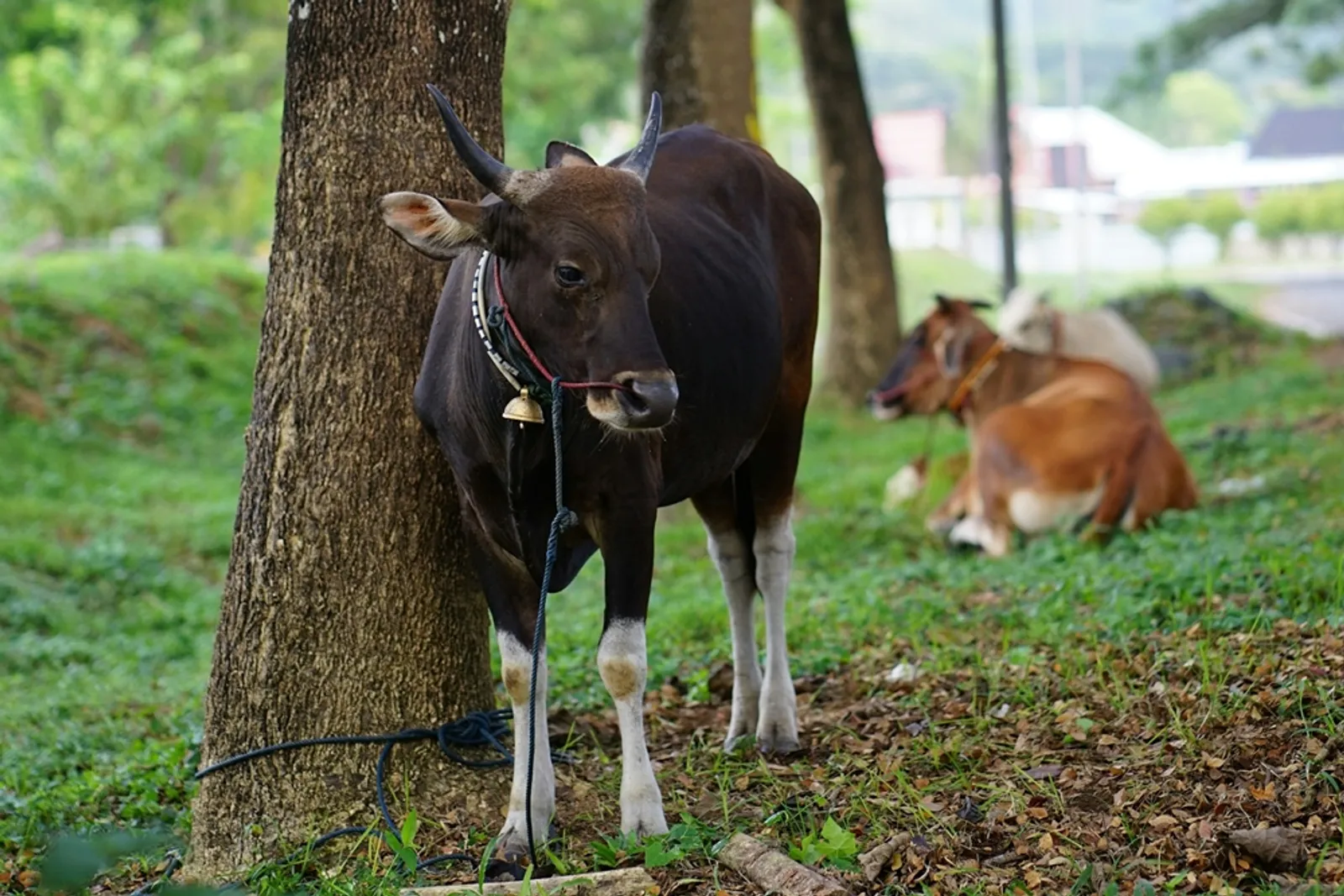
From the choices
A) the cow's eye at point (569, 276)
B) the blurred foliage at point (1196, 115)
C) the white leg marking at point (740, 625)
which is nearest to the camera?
the cow's eye at point (569, 276)

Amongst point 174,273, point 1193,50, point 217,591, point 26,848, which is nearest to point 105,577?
point 217,591

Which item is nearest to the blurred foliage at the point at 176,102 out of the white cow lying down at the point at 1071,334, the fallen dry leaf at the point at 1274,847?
the white cow lying down at the point at 1071,334

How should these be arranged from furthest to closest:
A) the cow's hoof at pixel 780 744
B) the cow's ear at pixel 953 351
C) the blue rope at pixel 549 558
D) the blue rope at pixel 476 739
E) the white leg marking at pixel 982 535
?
the cow's ear at pixel 953 351
the white leg marking at pixel 982 535
the cow's hoof at pixel 780 744
the blue rope at pixel 476 739
the blue rope at pixel 549 558

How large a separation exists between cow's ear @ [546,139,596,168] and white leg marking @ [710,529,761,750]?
66.5 inches

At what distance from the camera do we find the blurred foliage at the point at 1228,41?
1803 centimetres

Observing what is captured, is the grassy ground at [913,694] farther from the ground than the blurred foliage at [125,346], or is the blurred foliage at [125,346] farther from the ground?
the blurred foliage at [125,346]

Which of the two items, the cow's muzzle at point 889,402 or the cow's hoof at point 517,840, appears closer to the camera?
the cow's hoof at point 517,840

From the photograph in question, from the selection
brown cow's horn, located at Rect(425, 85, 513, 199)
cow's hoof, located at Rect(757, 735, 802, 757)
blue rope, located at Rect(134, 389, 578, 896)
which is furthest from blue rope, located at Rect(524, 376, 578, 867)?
cow's hoof, located at Rect(757, 735, 802, 757)

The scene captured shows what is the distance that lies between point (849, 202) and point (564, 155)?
38.3 feet

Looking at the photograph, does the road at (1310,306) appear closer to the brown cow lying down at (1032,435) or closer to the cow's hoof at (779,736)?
the brown cow lying down at (1032,435)

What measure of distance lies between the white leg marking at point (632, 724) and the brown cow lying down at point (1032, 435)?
15.5ft

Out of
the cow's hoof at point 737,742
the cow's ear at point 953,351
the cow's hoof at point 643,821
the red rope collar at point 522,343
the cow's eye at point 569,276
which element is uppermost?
the cow's eye at point 569,276

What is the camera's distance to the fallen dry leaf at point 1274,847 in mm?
3986

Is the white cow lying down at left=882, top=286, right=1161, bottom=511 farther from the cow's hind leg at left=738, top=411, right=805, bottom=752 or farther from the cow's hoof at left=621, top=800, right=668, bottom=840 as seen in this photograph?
the cow's hoof at left=621, top=800, right=668, bottom=840
